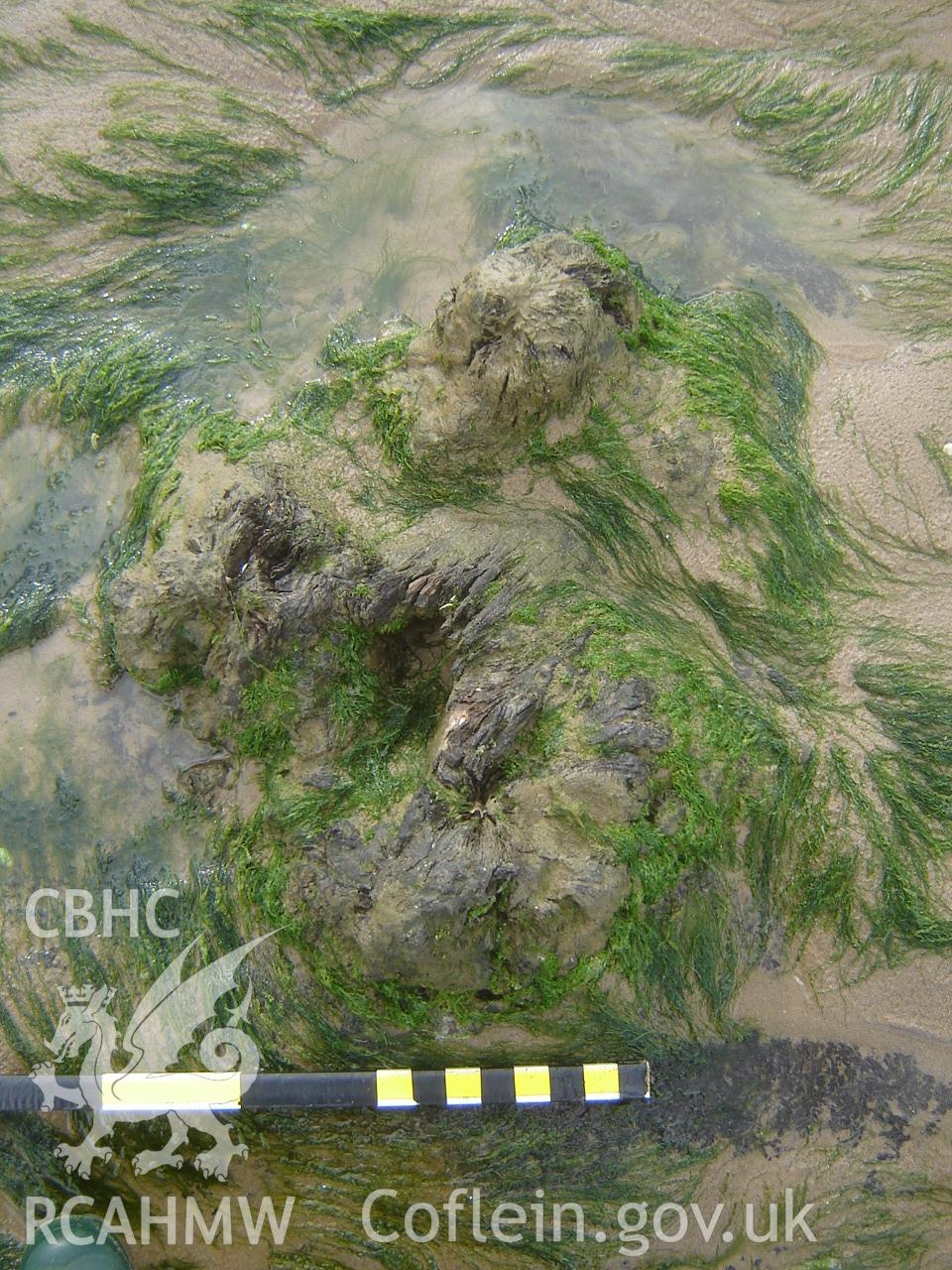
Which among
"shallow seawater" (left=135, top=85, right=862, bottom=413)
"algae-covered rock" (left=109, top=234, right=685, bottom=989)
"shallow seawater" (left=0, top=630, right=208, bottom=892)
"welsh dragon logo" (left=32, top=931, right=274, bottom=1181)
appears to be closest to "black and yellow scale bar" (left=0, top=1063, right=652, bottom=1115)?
"welsh dragon logo" (left=32, top=931, right=274, bottom=1181)

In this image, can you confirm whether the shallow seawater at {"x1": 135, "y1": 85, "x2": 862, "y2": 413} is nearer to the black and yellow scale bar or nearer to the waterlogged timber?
the waterlogged timber

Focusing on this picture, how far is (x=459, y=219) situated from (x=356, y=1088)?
3995 mm

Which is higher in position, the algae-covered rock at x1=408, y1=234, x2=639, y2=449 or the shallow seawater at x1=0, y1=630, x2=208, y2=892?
the algae-covered rock at x1=408, y1=234, x2=639, y2=449

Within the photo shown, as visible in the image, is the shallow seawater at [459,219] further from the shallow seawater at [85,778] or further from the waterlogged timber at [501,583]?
the shallow seawater at [85,778]

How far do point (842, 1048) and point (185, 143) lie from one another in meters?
5.13

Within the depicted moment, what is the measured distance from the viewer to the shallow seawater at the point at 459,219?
13.1ft

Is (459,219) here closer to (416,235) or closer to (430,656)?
(416,235)

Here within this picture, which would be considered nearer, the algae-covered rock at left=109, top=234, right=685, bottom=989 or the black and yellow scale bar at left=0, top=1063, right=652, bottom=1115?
the algae-covered rock at left=109, top=234, right=685, bottom=989

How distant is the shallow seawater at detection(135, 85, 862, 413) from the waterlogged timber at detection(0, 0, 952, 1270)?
0.02 m

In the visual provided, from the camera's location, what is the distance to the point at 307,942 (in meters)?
3.43

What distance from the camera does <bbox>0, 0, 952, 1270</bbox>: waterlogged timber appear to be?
11.0 feet

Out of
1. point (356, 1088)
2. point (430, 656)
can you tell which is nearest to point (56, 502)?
point (430, 656)

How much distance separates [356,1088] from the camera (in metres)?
3.36

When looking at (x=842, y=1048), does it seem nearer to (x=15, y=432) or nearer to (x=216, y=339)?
(x=216, y=339)
